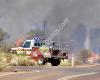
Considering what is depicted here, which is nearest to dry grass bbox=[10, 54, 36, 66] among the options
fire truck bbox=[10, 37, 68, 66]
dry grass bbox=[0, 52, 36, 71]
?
dry grass bbox=[0, 52, 36, 71]

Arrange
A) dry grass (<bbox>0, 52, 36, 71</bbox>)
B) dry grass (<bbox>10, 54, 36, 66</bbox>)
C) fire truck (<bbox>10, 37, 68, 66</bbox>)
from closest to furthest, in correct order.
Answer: dry grass (<bbox>0, 52, 36, 71</bbox>)
dry grass (<bbox>10, 54, 36, 66</bbox>)
fire truck (<bbox>10, 37, 68, 66</bbox>)

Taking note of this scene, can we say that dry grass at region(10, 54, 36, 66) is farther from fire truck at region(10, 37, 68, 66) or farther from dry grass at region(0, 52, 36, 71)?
fire truck at region(10, 37, 68, 66)

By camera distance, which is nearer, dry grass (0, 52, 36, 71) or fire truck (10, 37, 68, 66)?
dry grass (0, 52, 36, 71)

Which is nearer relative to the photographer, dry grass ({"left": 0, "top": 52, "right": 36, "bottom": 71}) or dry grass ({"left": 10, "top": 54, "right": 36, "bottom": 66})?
dry grass ({"left": 0, "top": 52, "right": 36, "bottom": 71})

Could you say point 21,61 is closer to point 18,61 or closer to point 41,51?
point 18,61

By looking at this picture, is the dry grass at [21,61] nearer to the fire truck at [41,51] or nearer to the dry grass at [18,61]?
the dry grass at [18,61]

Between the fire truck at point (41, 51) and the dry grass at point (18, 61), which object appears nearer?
the dry grass at point (18, 61)

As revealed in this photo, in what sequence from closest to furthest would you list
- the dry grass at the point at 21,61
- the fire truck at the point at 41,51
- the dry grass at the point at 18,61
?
the dry grass at the point at 18,61 → the dry grass at the point at 21,61 → the fire truck at the point at 41,51

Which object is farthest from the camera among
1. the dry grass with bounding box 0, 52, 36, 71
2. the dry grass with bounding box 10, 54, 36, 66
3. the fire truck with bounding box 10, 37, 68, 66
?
the fire truck with bounding box 10, 37, 68, 66

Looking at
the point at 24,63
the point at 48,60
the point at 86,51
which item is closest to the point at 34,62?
the point at 24,63

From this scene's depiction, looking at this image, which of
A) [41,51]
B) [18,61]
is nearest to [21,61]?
[18,61]

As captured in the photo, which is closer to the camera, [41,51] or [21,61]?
[21,61]

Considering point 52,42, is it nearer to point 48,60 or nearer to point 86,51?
point 48,60

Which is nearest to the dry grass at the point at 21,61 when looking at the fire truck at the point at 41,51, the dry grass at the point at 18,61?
the dry grass at the point at 18,61
